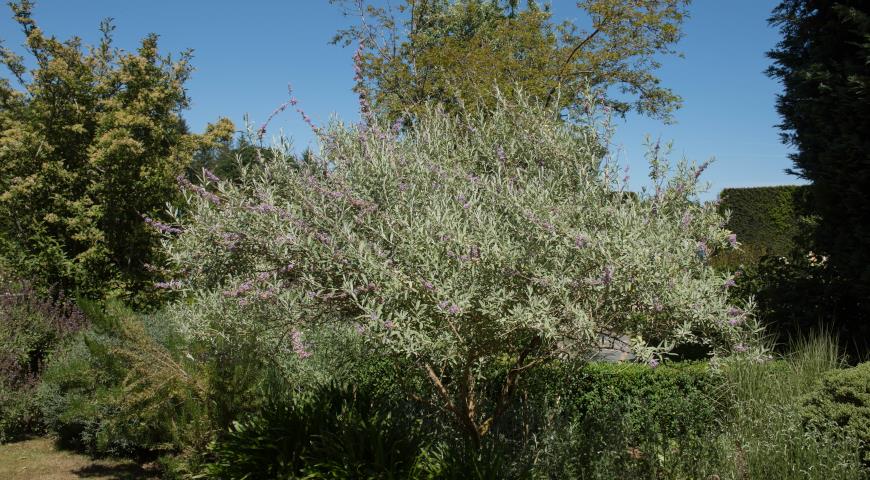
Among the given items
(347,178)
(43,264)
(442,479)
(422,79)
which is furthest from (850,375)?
(422,79)

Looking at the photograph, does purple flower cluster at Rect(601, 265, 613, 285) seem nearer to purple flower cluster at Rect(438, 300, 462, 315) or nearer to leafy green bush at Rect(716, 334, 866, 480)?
purple flower cluster at Rect(438, 300, 462, 315)

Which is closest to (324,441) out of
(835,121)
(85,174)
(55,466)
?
(55,466)

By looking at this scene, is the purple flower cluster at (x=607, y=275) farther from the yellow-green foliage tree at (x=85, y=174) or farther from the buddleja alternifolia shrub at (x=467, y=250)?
the yellow-green foliage tree at (x=85, y=174)

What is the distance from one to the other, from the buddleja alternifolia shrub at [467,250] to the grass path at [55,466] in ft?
11.8

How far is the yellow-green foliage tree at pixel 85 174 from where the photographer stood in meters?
11.6

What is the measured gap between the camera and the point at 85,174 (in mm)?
12000

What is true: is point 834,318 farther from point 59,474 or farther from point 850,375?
point 59,474

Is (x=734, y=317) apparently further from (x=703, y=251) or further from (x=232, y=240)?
(x=232, y=240)

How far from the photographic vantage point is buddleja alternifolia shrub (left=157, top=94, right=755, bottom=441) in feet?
12.2

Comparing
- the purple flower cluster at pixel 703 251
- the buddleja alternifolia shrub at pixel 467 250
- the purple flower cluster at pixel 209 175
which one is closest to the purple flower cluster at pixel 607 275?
the buddleja alternifolia shrub at pixel 467 250

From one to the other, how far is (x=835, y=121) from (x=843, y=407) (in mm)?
4861

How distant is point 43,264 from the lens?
11.7m

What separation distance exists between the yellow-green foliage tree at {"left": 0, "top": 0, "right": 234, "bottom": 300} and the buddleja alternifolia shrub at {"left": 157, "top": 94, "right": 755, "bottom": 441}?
7.88m

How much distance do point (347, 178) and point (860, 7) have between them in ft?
26.6
